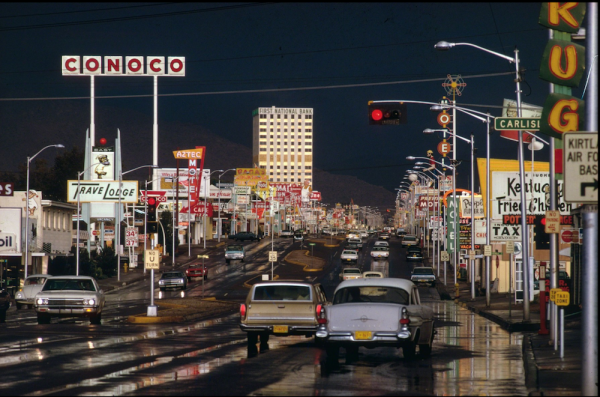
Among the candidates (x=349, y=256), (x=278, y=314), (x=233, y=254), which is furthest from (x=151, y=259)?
(x=233, y=254)

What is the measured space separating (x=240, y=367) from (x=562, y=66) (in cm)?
877

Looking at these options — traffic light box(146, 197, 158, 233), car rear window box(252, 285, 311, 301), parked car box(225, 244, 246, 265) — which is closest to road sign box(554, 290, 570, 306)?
car rear window box(252, 285, 311, 301)

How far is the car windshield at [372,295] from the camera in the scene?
1878 centimetres

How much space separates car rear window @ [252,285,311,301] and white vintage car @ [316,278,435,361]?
327 cm

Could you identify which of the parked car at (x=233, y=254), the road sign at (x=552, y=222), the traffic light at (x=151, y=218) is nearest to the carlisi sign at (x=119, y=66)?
the parked car at (x=233, y=254)

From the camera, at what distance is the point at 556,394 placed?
13.2 m

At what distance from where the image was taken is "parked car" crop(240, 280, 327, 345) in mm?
21375

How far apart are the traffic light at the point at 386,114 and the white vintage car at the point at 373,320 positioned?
9.50m

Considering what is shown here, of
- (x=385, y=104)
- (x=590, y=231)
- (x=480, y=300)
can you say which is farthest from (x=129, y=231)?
(x=590, y=231)

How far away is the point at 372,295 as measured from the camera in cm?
1894

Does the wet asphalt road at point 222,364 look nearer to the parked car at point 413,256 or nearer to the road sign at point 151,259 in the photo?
the road sign at point 151,259

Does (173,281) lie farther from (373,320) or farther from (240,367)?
(240,367)

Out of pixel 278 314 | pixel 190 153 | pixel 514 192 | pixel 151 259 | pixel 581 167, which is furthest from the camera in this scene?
pixel 190 153

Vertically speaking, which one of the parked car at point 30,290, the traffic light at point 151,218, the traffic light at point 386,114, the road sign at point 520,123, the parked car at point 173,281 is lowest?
the parked car at point 173,281
